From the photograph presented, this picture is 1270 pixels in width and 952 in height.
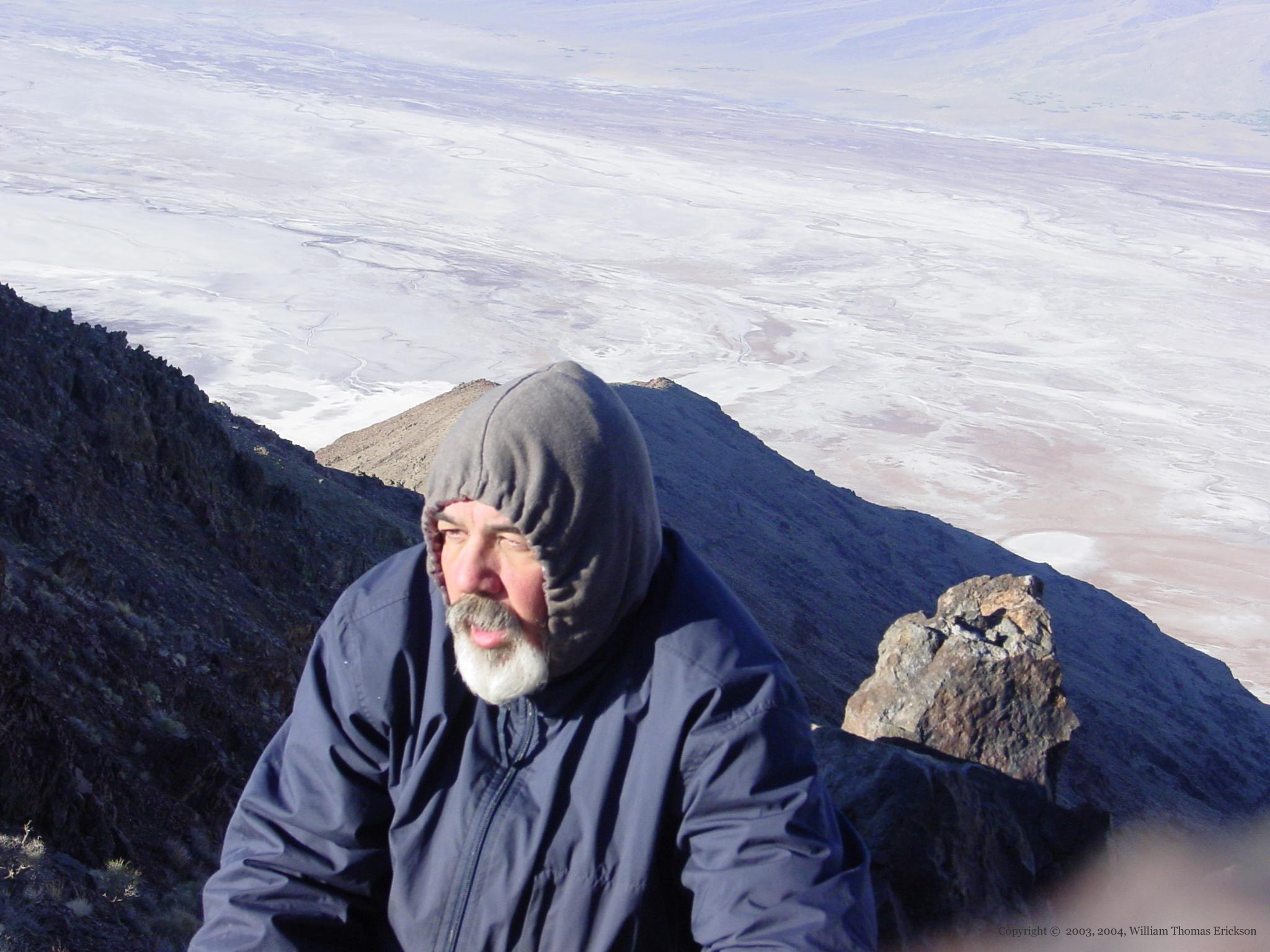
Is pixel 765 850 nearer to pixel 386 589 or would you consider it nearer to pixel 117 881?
pixel 386 589

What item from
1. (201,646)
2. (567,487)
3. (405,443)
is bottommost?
(405,443)

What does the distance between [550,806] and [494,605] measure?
326 millimetres

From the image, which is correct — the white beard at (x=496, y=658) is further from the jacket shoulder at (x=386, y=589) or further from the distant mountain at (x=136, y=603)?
the distant mountain at (x=136, y=603)

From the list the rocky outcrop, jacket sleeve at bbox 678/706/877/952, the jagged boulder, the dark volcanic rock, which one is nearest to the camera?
jacket sleeve at bbox 678/706/877/952

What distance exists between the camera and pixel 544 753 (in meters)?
1.88

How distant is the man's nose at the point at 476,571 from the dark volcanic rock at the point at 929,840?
80.8 inches

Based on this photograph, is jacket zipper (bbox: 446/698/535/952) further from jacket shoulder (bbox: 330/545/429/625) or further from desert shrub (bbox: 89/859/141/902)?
desert shrub (bbox: 89/859/141/902)

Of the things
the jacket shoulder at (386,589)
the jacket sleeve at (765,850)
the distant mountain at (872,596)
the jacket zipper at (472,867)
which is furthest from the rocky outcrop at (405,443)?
the jacket sleeve at (765,850)

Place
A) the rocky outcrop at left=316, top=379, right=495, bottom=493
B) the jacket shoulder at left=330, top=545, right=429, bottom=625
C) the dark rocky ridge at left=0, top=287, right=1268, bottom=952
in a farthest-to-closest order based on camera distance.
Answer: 1. the rocky outcrop at left=316, top=379, right=495, bottom=493
2. the dark rocky ridge at left=0, top=287, right=1268, bottom=952
3. the jacket shoulder at left=330, top=545, right=429, bottom=625

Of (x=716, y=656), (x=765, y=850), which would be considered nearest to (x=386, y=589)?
(x=716, y=656)

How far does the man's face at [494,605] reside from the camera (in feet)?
6.01

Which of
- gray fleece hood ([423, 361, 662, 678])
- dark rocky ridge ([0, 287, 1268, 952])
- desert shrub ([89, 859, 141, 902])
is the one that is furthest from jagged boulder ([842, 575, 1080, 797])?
gray fleece hood ([423, 361, 662, 678])

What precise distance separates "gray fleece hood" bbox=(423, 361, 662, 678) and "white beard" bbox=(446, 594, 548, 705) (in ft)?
0.14

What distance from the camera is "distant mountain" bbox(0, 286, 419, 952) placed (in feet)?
11.1
